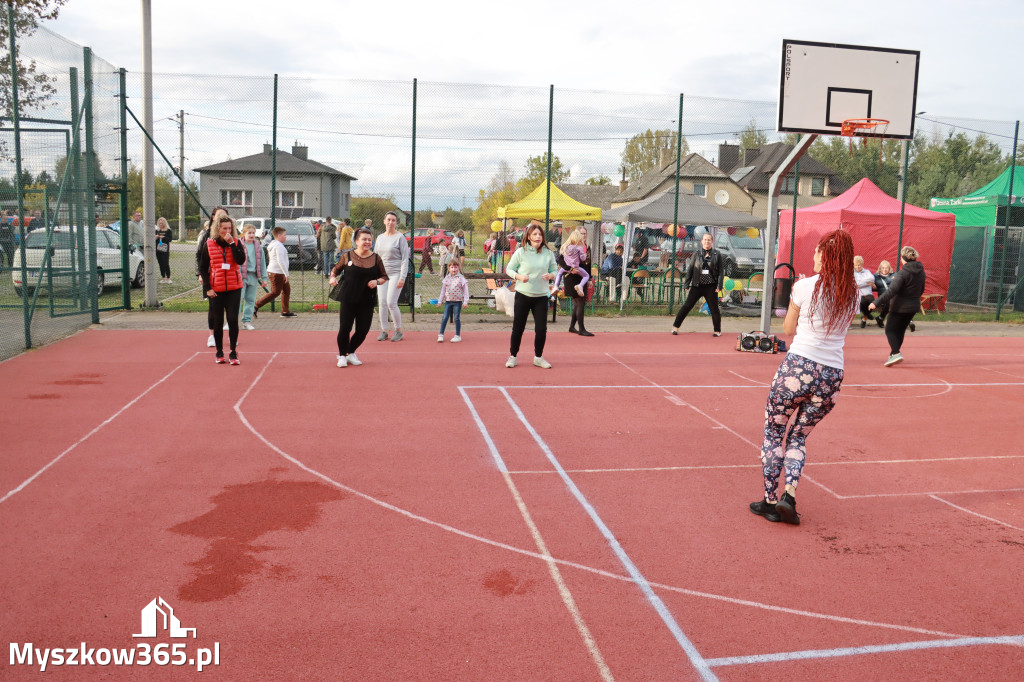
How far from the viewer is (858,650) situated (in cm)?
392

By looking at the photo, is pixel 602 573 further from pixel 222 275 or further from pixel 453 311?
pixel 453 311

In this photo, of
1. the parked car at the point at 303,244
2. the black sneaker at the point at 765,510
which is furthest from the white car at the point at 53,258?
the black sneaker at the point at 765,510

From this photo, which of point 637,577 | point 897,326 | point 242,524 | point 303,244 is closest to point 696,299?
point 897,326

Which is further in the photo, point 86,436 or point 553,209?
point 553,209

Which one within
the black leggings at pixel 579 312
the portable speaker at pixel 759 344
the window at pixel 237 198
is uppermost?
the window at pixel 237 198

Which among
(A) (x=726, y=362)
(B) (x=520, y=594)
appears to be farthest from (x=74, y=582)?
(A) (x=726, y=362)

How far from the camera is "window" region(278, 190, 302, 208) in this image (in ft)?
58.0

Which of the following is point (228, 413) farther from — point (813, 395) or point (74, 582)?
point (813, 395)

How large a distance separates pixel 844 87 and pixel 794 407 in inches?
438

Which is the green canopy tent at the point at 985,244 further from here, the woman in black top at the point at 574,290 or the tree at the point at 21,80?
the tree at the point at 21,80

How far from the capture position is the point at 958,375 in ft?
38.1

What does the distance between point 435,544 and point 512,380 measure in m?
5.31

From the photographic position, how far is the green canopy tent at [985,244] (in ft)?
75.3

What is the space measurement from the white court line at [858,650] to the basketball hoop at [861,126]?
40.1 feet
